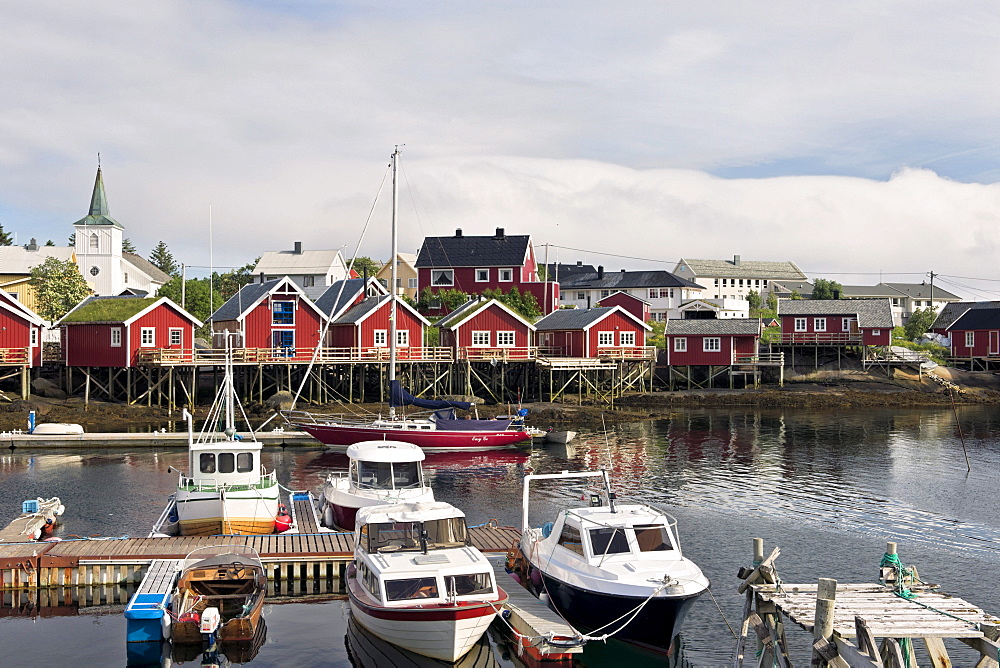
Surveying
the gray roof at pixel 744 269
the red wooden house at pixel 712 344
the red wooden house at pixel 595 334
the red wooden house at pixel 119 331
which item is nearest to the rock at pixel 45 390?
the red wooden house at pixel 119 331

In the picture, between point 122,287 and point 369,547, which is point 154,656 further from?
point 122,287

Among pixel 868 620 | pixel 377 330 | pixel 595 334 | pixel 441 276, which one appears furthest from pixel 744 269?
pixel 868 620

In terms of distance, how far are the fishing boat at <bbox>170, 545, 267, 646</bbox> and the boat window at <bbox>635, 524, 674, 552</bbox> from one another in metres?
7.39

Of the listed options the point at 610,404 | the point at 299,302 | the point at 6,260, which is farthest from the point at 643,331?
the point at 6,260

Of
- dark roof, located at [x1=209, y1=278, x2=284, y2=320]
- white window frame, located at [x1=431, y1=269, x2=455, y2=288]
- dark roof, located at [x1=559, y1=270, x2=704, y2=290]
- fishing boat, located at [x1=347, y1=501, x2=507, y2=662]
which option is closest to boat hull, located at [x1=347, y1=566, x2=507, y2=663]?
fishing boat, located at [x1=347, y1=501, x2=507, y2=662]

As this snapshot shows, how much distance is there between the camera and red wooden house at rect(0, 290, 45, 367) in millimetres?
53062

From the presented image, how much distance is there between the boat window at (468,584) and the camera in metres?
16.1

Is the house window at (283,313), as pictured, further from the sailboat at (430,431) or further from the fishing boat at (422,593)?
the fishing boat at (422,593)

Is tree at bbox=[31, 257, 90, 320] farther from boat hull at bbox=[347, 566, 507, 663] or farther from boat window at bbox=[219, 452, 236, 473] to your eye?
boat hull at bbox=[347, 566, 507, 663]

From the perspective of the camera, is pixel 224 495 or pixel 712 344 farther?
pixel 712 344

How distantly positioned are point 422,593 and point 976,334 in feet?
231

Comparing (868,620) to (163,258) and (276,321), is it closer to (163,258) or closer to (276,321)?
(276,321)

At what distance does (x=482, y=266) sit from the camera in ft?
271

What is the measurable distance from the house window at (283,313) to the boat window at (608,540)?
43.9m
